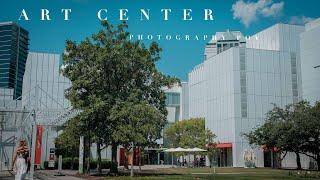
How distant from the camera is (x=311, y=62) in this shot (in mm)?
73750

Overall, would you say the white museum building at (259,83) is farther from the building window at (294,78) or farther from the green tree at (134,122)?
the green tree at (134,122)

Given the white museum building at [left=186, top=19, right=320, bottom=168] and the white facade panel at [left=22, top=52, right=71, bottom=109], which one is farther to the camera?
the white facade panel at [left=22, top=52, right=71, bottom=109]

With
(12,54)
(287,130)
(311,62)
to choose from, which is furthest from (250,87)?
(12,54)

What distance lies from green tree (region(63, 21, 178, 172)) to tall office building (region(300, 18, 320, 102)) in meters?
43.7

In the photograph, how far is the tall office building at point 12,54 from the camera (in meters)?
145

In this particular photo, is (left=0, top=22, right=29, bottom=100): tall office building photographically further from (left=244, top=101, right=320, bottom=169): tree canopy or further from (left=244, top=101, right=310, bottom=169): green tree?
(left=244, top=101, right=320, bottom=169): tree canopy

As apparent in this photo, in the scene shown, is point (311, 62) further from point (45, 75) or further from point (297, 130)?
point (45, 75)

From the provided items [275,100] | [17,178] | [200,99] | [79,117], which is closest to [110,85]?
[79,117]

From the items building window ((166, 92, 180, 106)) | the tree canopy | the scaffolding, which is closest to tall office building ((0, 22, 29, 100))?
building window ((166, 92, 180, 106))

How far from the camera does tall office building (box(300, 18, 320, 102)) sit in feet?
239

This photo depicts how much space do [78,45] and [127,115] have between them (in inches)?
286

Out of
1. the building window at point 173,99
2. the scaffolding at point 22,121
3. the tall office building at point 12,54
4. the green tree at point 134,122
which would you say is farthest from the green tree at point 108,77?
the tall office building at point 12,54

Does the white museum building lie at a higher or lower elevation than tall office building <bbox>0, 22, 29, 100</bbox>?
lower

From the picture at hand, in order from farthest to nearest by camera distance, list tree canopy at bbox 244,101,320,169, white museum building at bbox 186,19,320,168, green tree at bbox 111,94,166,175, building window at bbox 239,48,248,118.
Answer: building window at bbox 239,48,248,118 → white museum building at bbox 186,19,320,168 → tree canopy at bbox 244,101,320,169 → green tree at bbox 111,94,166,175
